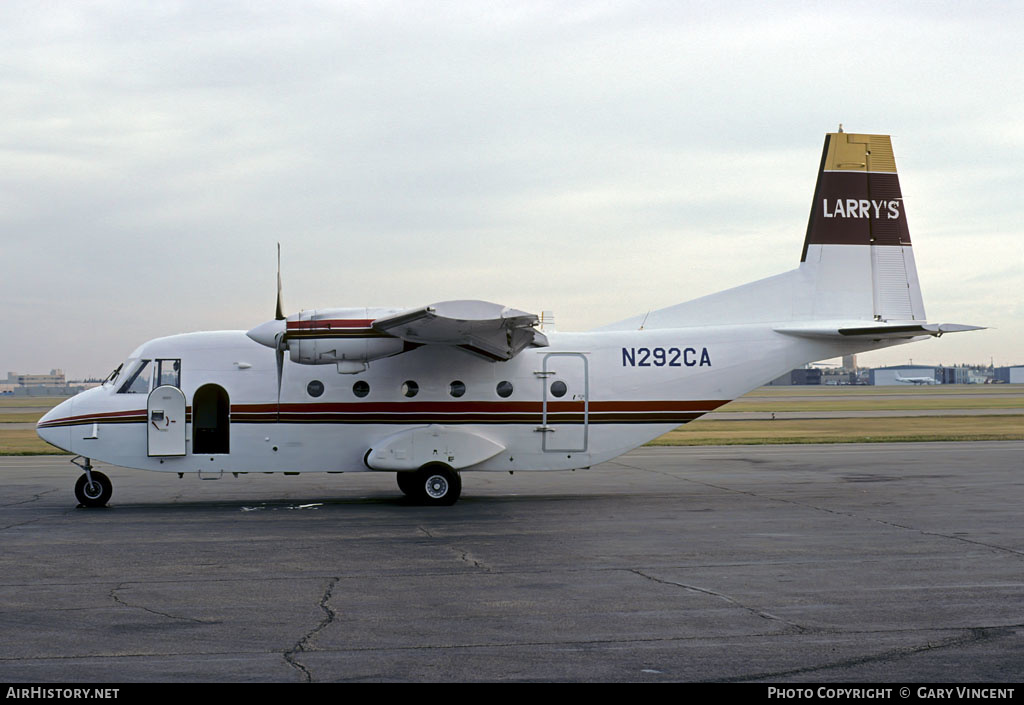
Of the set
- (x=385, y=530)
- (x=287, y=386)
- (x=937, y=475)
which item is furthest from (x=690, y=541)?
(x=937, y=475)

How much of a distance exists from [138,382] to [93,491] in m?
2.11

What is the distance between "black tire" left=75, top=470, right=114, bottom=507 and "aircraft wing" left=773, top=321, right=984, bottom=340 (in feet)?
42.7

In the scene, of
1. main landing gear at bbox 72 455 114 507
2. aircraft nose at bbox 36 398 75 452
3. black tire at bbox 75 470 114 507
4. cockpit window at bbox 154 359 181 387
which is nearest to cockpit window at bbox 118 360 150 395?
cockpit window at bbox 154 359 181 387

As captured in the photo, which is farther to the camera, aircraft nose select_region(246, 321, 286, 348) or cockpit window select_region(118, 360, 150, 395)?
cockpit window select_region(118, 360, 150, 395)

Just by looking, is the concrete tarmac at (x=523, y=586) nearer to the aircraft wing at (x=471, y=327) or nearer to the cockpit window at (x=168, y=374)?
the cockpit window at (x=168, y=374)

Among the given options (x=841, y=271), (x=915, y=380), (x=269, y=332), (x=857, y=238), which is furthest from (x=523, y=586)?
(x=915, y=380)

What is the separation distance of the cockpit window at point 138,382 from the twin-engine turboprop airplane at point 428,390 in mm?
24

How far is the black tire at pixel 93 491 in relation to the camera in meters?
16.8

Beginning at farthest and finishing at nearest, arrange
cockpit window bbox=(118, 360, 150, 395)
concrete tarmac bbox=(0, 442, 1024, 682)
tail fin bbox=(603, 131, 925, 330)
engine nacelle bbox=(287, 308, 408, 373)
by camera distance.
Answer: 1. tail fin bbox=(603, 131, 925, 330)
2. cockpit window bbox=(118, 360, 150, 395)
3. engine nacelle bbox=(287, 308, 408, 373)
4. concrete tarmac bbox=(0, 442, 1024, 682)

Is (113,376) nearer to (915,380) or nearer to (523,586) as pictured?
(523,586)

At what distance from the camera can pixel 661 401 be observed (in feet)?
58.2

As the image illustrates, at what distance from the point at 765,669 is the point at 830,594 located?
294cm

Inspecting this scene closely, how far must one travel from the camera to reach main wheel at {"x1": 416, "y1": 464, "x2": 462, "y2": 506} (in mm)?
16859

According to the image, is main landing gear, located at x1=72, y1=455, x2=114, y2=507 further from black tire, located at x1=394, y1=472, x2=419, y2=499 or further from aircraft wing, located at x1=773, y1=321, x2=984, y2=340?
aircraft wing, located at x1=773, y1=321, x2=984, y2=340
